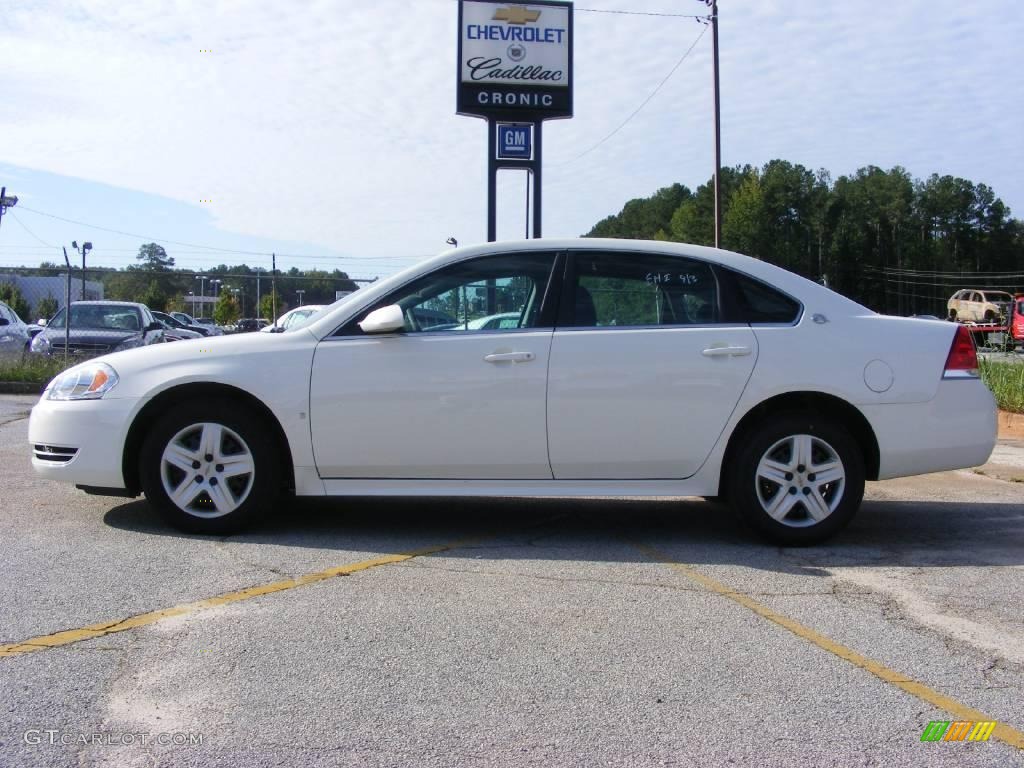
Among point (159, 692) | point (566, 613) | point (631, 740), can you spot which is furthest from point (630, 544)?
point (159, 692)

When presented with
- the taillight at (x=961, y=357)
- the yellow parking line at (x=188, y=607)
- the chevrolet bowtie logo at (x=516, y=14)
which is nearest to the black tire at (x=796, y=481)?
the taillight at (x=961, y=357)

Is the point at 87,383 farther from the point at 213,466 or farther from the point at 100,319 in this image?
the point at 100,319

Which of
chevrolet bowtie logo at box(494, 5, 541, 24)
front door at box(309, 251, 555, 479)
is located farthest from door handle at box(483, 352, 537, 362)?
chevrolet bowtie logo at box(494, 5, 541, 24)

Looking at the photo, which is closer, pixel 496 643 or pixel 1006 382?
pixel 496 643

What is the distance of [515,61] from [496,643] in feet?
46.5

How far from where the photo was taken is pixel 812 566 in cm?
489

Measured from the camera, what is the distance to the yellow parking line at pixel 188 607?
3.53 m

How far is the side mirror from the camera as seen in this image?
501 cm

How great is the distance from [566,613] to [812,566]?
5.15 ft

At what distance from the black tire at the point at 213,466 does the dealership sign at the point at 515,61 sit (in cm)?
1206

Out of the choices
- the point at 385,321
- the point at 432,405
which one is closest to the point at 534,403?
the point at 432,405

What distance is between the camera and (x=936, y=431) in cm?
522

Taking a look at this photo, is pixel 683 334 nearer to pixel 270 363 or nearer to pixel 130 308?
pixel 270 363

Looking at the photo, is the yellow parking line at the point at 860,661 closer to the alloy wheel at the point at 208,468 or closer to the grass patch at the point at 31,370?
the alloy wheel at the point at 208,468
